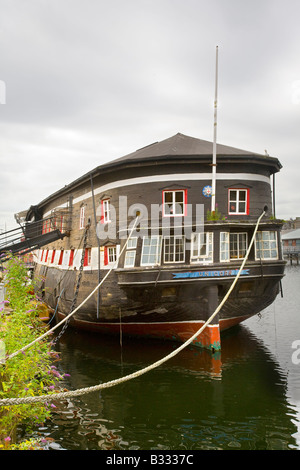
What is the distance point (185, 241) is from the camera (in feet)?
51.2

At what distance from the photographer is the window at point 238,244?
1596 centimetres

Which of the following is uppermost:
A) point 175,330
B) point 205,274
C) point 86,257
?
point 86,257

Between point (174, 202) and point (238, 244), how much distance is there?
Result: 10.3 ft

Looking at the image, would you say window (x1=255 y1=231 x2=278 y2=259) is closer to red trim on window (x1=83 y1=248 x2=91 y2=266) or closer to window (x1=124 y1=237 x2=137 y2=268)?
window (x1=124 y1=237 x2=137 y2=268)

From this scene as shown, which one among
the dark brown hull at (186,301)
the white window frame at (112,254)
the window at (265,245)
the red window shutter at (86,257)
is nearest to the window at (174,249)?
the dark brown hull at (186,301)

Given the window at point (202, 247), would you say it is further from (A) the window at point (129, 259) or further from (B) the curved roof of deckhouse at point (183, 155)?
(B) the curved roof of deckhouse at point (183, 155)

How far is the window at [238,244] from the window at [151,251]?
9.78 ft

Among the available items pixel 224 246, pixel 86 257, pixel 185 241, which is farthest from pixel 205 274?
pixel 86 257

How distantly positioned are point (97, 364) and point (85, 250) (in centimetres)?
722

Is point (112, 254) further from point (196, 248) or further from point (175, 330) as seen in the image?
point (175, 330)

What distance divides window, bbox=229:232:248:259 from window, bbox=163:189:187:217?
7.45 feet

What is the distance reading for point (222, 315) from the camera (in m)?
16.3

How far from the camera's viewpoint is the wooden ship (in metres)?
15.2
